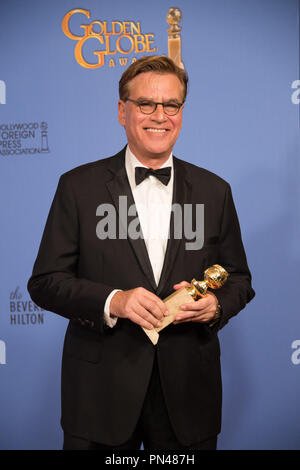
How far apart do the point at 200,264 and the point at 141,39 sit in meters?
1.44

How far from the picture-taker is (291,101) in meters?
2.84

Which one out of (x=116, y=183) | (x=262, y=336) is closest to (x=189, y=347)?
(x=116, y=183)

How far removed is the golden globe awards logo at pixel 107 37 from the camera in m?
2.78

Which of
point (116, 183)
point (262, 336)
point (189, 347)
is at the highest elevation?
point (116, 183)

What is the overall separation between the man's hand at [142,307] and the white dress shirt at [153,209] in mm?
182

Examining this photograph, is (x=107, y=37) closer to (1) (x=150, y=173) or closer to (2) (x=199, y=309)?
(1) (x=150, y=173)

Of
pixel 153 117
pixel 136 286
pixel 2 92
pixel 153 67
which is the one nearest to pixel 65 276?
pixel 136 286

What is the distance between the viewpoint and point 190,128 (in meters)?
2.87

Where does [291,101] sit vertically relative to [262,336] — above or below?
above

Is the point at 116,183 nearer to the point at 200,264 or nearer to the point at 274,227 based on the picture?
the point at 200,264

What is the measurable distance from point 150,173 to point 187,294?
477 millimetres

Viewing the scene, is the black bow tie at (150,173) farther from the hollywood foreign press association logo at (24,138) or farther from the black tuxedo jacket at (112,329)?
the hollywood foreign press association logo at (24,138)

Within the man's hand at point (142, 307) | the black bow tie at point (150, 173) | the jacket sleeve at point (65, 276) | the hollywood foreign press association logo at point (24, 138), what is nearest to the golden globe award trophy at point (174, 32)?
A: the hollywood foreign press association logo at point (24, 138)

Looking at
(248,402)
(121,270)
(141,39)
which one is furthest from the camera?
(248,402)
